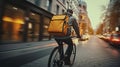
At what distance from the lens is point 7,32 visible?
53.9 feet

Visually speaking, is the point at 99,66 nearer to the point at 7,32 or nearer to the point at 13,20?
the point at 7,32

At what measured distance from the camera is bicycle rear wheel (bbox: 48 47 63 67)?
17.2ft

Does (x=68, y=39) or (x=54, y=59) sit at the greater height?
(x=68, y=39)

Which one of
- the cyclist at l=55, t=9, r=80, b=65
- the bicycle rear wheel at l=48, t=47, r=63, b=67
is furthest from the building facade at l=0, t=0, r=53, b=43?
the bicycle rear wheel at l=48, t=47, r=63, b=67

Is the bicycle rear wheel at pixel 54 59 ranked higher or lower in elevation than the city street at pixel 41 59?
higher

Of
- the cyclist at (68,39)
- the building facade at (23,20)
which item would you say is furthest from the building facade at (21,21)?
the cyclist at (68,39)

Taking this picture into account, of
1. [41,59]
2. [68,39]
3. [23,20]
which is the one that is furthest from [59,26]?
[23,20]

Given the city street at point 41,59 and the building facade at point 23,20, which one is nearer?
the city street at point 41,59

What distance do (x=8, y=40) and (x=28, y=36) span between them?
15.8 feet

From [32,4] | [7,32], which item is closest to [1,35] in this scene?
[7,32]

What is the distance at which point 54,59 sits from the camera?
5422mm

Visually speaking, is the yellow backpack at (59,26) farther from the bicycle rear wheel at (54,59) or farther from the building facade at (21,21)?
the building facade at (21,21)

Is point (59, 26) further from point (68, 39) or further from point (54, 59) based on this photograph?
point (54, 59)

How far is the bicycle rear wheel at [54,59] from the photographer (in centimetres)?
525
